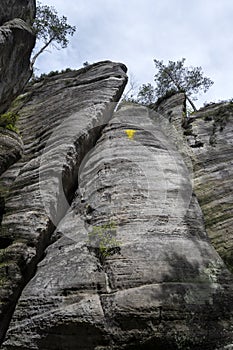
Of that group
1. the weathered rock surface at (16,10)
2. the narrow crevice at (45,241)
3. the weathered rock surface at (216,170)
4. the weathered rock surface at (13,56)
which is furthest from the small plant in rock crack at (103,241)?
the weathered rock surface at (16,10)

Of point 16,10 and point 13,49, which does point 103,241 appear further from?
point 16,10

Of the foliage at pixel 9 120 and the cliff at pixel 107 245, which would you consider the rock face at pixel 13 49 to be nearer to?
the foliage at pixel 9 120

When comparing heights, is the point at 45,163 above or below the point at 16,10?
below

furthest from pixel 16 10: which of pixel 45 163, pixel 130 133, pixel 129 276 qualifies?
pixel 129 276

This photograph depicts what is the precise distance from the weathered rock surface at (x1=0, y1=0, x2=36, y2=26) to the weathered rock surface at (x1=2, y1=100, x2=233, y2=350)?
7.20 metres

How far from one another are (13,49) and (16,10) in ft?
9.54

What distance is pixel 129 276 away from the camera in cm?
702

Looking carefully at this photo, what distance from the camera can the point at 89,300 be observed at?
22.0 feet

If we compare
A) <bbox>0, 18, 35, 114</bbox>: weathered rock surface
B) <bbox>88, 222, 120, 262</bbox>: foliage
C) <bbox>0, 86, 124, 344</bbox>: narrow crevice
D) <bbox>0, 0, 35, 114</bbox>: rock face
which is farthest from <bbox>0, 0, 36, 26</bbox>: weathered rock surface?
<bbox>88, 222, 120, 262</bbox>: foliage

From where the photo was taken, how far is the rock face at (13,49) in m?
11.9

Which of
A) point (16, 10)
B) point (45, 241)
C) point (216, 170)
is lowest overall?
point (45, 241)

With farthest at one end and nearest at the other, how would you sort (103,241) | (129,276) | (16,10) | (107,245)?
(16,10) → (103,241) → (107,245) → (129,276)

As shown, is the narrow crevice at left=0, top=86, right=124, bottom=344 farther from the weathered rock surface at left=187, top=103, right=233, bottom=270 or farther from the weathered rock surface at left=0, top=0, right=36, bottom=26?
the weathered rock surface at left=0, top=0, right=36, bottom=26

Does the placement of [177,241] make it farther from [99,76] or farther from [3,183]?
[99,76]
